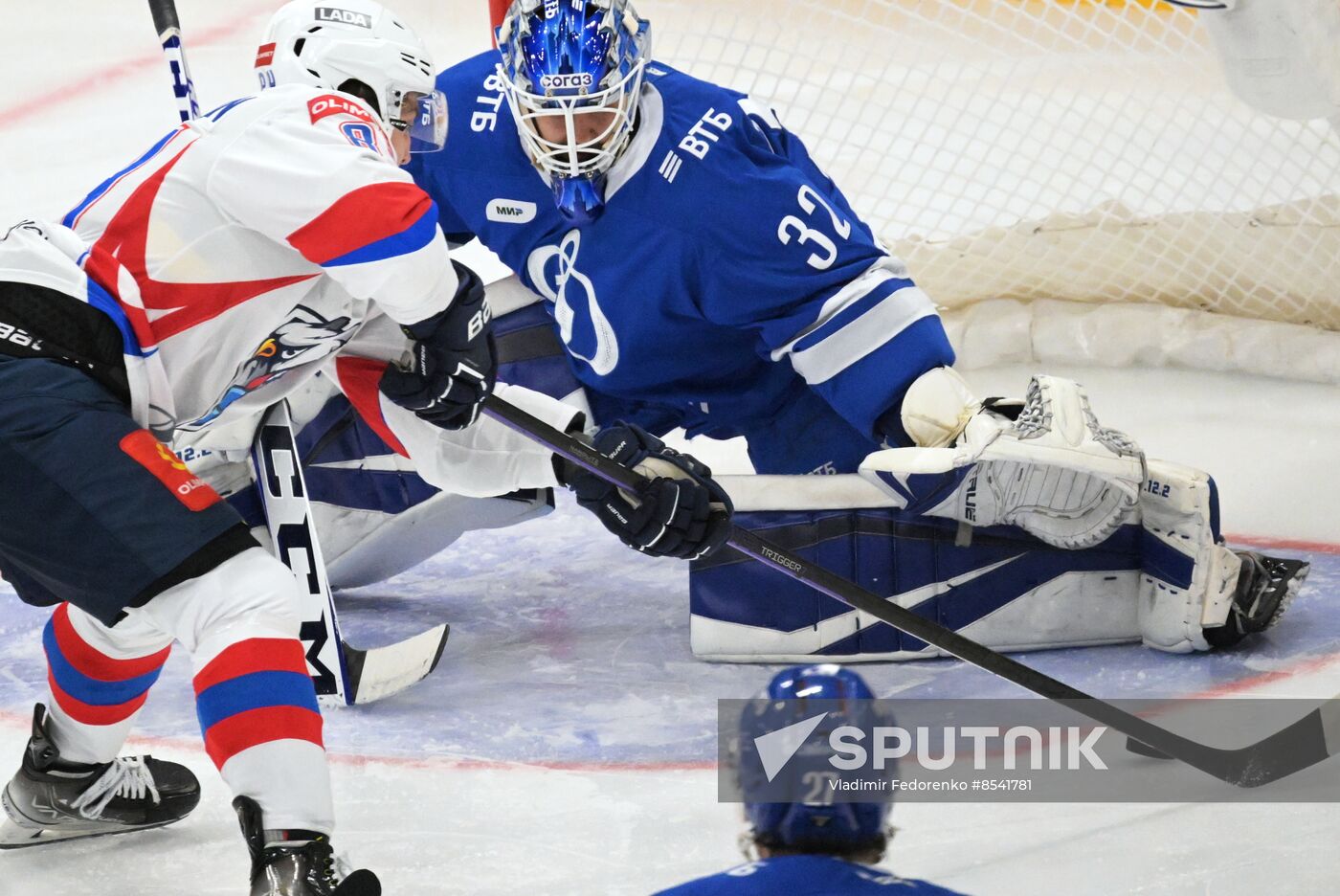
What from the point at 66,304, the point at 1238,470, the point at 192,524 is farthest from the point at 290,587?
the point at 1238,470

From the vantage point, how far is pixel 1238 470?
3.20 meters

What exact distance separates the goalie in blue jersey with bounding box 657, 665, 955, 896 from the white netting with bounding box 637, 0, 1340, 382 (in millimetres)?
2253

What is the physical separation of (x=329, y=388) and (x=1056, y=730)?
53.8 inches

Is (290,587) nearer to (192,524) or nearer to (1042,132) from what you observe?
(192,524)

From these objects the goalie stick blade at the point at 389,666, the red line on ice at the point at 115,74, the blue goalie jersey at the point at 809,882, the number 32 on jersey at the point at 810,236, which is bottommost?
the red line on ice at the point at 115,74

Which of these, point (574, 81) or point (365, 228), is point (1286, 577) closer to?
point (574, 81)

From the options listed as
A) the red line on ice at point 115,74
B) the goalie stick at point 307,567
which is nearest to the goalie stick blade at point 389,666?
the goalie stick at point 307,567

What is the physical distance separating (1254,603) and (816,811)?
1.38 m

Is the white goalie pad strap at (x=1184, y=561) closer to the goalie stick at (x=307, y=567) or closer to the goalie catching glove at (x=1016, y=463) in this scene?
the goalie catching glove at (x=1016, y=463)

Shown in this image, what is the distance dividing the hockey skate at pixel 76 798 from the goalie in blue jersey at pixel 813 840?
38.2 inches

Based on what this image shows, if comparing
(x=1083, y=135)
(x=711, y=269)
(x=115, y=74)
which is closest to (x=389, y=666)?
(x=711, y=269)

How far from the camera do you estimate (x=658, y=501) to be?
217cm

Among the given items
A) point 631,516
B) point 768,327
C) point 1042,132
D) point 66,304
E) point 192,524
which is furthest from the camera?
point 1042,132

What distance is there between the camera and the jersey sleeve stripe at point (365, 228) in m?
1.82
